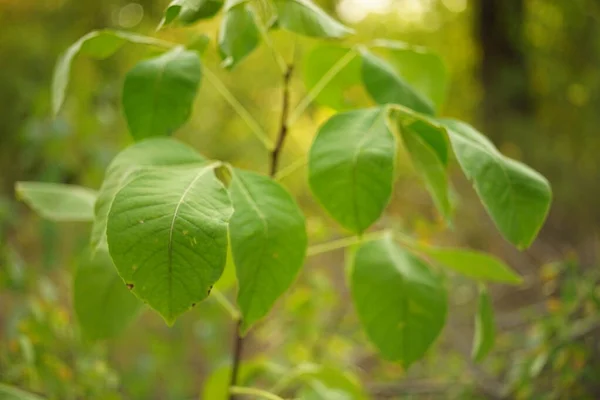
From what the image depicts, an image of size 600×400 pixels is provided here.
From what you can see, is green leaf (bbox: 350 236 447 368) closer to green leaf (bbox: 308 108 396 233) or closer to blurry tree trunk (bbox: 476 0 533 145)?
green leaf (bbox: 308 108 396 233)

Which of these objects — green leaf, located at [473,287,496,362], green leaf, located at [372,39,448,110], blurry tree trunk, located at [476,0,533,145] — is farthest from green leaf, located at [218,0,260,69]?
blurry tree trunk, located at [476,0,533,145]

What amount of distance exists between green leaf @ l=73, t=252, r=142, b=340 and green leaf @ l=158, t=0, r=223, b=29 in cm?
32

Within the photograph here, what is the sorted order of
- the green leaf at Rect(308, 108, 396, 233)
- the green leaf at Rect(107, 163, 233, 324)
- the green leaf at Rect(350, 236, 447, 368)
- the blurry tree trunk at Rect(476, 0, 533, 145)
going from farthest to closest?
the blurry tree trunk at Rect(476, 0, 533, 145)
the green leaf at Rect(350, 236, 447, 368)
the green leaf at Rect(308, 108, 396, 233)
the green leaf at Rect(107, 163, 233, 324)

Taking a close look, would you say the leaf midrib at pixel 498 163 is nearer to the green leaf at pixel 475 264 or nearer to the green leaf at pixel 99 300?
the green leaf at pixel 475 264

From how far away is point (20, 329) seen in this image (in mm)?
815

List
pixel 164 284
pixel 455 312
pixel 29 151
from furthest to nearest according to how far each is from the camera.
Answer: pixel 455 312
pixel 29 151
pixel 164 284

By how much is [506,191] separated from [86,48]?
424mm

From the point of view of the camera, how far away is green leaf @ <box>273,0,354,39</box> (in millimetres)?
499

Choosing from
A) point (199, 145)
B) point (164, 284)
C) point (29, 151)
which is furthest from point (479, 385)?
point (199, 145)

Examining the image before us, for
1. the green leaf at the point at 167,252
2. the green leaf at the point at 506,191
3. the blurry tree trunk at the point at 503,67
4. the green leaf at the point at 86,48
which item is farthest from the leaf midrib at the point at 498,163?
the blurry tree trunk at the point at 503,67

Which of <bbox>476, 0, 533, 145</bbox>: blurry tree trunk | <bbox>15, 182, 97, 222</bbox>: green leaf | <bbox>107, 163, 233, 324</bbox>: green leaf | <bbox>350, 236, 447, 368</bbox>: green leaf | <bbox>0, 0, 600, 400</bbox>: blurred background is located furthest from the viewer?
<bbox>476, 0, 533, 145</bbox>: blurry tree trunk

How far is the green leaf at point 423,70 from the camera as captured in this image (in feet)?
2.33

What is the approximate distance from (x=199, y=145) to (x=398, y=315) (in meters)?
1.61

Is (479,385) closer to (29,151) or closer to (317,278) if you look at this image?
(317,278)
